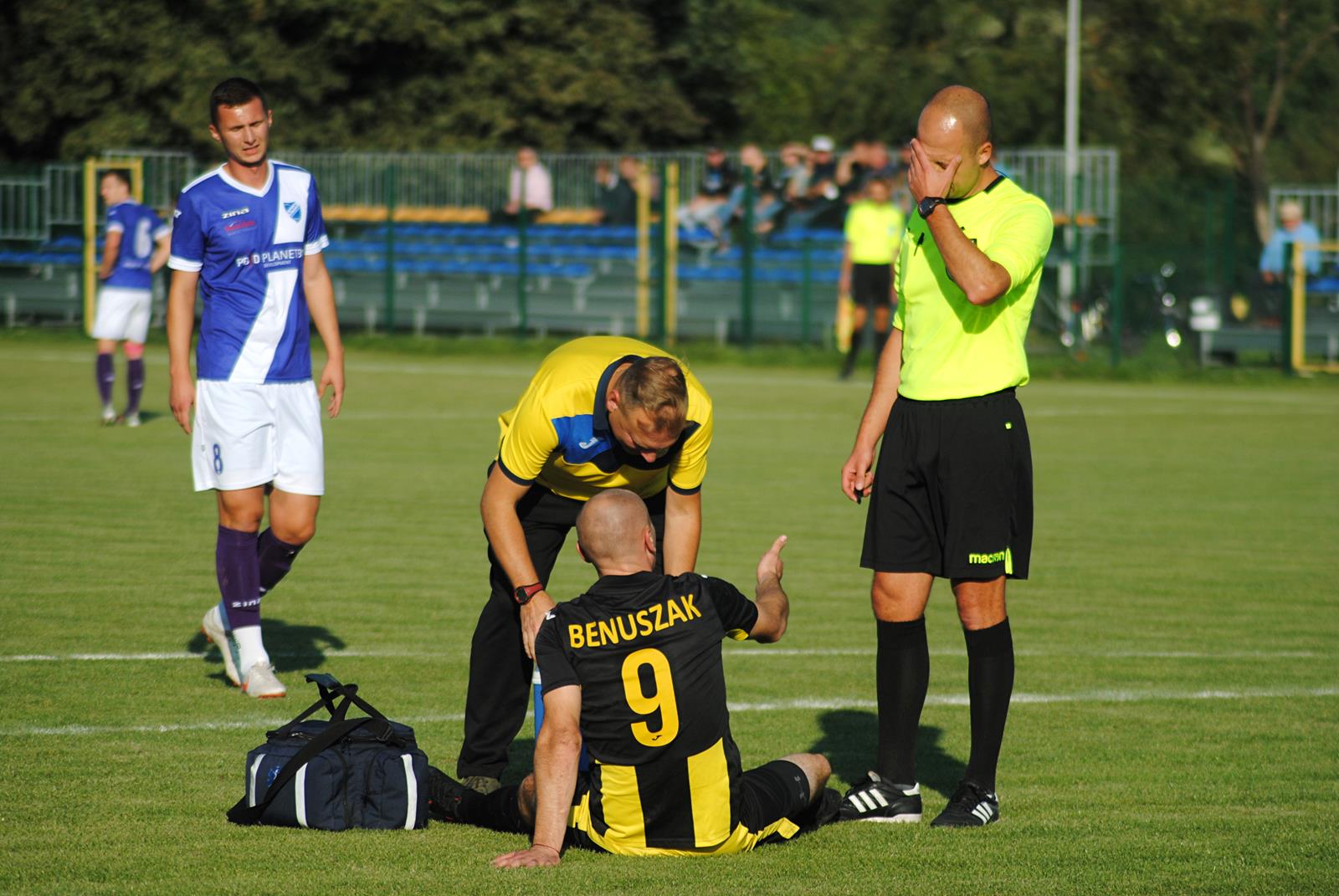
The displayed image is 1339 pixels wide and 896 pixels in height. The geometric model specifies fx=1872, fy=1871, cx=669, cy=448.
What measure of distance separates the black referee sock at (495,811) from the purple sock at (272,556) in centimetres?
219

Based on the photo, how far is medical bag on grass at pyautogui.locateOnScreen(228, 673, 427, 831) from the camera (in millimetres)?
5418

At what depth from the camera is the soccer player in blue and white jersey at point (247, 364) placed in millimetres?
7234

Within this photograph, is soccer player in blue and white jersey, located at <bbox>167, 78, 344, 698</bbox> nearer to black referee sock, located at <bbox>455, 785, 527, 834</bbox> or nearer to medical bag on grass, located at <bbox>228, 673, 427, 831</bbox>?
medical bag on grass, located at <bbox>228, 673, 427, 831</bbox>

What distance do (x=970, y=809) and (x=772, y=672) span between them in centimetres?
239

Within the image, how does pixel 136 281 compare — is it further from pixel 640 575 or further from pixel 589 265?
pixel 640 575


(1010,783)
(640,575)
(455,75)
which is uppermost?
(455,75)

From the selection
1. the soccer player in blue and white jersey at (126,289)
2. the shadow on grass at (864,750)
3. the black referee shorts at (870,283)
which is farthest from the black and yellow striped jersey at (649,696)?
the black referee shorts at (870,283)

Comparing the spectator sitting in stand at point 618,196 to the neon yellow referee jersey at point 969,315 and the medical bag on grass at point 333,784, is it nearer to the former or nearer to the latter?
the neon yellow referee jersey at point 969,315

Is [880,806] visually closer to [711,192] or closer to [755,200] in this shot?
[755,200]

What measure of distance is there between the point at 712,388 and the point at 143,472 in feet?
32.7

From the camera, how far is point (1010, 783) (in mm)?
6117

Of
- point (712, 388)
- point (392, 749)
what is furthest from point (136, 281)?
point (392, 749)

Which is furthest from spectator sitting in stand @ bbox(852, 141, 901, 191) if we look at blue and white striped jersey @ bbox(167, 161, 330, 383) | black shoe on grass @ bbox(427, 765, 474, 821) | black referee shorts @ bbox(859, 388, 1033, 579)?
black shoe on grass @ bbox(427, 765, 474, 821)

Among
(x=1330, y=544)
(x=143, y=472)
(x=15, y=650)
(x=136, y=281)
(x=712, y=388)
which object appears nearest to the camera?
(x=15, y=650)
